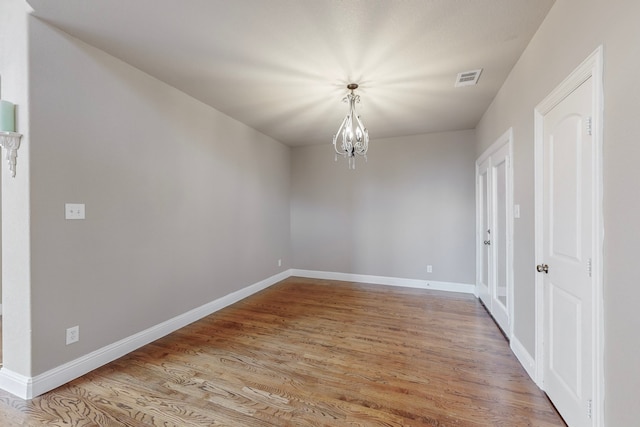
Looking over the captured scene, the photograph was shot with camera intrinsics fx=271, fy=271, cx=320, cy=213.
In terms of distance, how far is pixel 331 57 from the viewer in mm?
2326

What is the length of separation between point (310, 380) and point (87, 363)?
1815mm

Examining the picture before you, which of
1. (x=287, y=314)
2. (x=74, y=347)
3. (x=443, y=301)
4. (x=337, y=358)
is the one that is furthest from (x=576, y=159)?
(x=74, y=347)

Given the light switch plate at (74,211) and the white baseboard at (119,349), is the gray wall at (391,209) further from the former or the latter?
the light switch plate at (74,211)

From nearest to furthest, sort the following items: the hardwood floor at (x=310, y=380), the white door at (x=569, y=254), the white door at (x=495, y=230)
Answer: the white door at (x=569, y=254) → the hardwood floor at (x=310, y=380) → the white door at (x=495, y=230)

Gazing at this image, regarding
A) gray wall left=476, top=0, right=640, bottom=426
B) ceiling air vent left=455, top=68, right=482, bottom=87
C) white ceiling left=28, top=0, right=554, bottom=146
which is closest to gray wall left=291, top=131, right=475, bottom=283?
white ceiling left=28, top=0, right=554, bottom=146

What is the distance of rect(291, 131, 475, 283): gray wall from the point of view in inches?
175

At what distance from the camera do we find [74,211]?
83.6 inches

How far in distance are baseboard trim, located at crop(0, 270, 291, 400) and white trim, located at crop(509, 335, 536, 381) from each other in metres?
3.35

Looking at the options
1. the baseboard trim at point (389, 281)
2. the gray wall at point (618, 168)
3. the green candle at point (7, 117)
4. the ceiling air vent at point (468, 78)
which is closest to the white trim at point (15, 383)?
the green candle at point (7, 117)

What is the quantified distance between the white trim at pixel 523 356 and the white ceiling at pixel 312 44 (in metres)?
2.50

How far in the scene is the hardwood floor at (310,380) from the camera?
5.72 feet

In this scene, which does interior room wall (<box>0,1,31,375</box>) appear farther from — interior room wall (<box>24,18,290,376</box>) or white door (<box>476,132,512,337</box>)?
white door (<box>476,132,512,337</box>)

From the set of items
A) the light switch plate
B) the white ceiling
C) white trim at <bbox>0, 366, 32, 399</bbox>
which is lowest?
white trim at <bbox>0, 366, 32, 399</bbox>

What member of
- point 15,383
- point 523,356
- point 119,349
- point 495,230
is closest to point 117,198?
point 119,349
